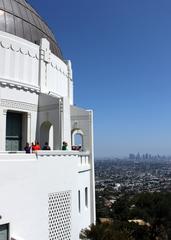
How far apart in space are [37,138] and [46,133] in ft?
3.50

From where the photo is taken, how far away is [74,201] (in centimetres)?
1485

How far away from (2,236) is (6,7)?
13.9 m

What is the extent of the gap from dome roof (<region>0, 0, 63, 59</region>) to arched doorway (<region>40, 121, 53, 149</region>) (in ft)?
17.7

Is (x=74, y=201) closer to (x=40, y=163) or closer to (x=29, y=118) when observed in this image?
(x=40, y=163)

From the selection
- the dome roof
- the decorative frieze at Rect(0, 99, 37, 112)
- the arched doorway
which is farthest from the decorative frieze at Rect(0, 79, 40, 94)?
the dome roof

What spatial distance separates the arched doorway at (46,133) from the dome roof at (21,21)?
540 cm

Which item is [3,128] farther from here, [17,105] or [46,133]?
[46,133]

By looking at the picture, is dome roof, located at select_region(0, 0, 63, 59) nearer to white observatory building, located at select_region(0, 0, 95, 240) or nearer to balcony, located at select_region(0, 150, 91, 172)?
white observatory building, located at select_region(0, 0, 95, 240)

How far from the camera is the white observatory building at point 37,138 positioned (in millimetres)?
11844

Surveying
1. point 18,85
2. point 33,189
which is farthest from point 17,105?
point 33,189

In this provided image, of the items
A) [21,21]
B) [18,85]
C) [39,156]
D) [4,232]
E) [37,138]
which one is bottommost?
[4,232]

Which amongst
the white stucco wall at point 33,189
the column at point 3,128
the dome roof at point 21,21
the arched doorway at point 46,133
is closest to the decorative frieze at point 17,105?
the column at point 3,128

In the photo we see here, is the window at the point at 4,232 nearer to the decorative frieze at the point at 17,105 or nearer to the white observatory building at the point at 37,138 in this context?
the white observatory building at the point at 37,138

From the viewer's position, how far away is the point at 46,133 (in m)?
19.5
